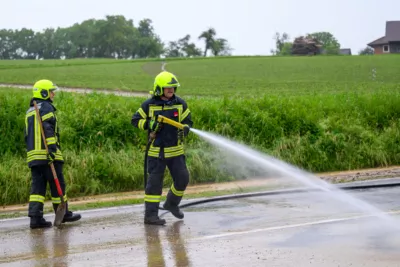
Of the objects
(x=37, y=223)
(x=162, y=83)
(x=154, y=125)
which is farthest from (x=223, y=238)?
(x=37, y=223)

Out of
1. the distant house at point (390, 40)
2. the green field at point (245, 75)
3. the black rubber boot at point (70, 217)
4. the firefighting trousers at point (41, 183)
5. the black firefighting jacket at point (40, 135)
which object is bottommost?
the black rubber boot at point (70, 217)

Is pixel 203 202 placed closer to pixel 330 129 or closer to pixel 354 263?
pixel 354 263

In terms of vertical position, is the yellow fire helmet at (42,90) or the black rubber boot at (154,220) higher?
the yellow fire helmet at (42,90)

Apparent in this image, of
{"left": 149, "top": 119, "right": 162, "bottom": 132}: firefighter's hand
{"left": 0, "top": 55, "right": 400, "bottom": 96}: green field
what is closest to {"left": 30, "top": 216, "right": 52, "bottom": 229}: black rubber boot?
{"left": 149, "top": 119, "right": 162, "bottom": 132}: firefighter's hand

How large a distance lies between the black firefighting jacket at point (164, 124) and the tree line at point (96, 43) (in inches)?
4112

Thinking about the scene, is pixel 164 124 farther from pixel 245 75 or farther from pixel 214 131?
pixel 245 75

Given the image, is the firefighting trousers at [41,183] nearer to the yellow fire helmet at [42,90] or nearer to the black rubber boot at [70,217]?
the black rubber boot at [70,217]

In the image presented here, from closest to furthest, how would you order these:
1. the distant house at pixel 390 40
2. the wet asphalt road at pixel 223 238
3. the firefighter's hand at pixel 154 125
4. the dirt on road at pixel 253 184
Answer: the wet asphalt road at pixel 223 238 → the firefighter's hand at pixel 154 125 → the dirt on road at pixel 253 184 → the distant house at pixel 390 40

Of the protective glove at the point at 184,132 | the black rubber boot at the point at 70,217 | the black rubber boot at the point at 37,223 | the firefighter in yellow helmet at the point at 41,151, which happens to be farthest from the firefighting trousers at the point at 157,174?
the black rubber boot at the point at 37,223

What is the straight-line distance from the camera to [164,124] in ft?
27.4

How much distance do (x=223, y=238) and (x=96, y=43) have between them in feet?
369

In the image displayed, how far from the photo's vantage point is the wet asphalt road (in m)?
6.33

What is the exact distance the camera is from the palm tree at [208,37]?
110 m

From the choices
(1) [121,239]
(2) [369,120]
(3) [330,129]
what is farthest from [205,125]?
(1) [121,239]
